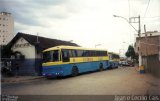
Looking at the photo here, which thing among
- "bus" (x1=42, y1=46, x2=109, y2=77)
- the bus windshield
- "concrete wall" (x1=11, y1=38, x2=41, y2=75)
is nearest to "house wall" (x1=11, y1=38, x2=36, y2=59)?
"concrete wall" (x1=11, y1=38, x2=41, y2=75)

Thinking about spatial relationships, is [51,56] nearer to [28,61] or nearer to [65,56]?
[65,56]

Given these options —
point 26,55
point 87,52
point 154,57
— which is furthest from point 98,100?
point 26,55

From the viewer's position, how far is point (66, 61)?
25578 millimetres

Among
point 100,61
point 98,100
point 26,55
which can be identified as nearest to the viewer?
point 98,100

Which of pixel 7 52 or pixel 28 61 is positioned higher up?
pixel 7 52

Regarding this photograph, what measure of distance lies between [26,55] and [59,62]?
10.6m

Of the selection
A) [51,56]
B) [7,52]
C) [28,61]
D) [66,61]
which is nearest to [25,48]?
[7,52]

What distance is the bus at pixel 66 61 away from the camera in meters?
24.9

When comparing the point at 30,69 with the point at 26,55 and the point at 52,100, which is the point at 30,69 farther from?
the point at 52,100

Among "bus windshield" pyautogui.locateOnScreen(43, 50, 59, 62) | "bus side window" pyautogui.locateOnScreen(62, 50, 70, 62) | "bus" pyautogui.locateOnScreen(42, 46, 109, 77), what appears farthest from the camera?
"bus side window" pyautogui.locateOnScreen(62, 50, 70, 62)

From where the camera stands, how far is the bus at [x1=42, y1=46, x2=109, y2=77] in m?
24.9

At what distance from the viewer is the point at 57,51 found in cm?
2514

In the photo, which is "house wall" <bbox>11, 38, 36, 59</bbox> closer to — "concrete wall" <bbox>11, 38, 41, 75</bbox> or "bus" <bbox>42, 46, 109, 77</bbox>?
"concrete wall" <bbox>11, 38, 41, 75</bbox>

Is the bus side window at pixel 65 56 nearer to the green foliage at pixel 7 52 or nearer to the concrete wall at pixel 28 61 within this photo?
the concrete wall at pixel 28 61
